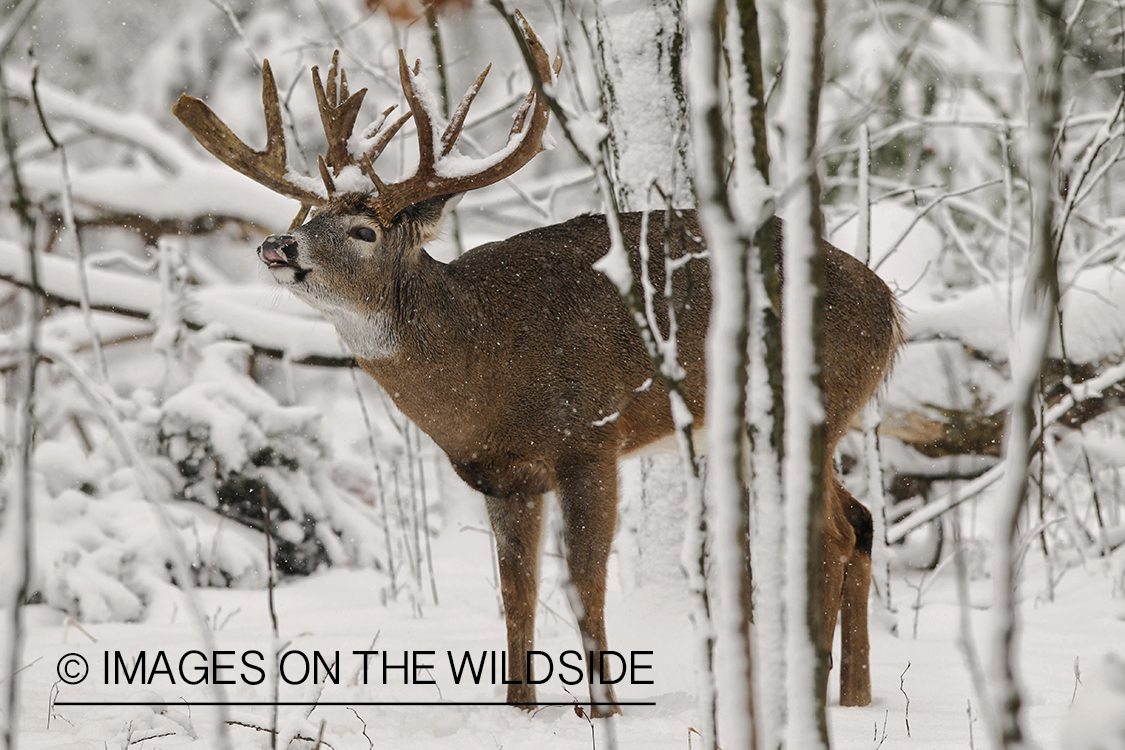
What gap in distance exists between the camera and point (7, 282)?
6.75 metres

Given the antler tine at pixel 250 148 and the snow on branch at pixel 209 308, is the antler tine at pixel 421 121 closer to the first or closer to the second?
the antler tine at pixel 250 148

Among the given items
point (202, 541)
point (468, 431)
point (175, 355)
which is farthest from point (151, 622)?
point (468, 431)

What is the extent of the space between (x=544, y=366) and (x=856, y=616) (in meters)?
1.38

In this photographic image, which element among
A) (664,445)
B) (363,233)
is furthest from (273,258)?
(664,445)

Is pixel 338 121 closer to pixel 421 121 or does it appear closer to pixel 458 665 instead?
pixel 421 121

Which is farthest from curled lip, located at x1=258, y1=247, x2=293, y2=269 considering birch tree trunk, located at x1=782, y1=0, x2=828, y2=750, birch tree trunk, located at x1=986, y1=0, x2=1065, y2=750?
birch tree trunk, located at x1=986, y1=0, x2=1065, y2=750

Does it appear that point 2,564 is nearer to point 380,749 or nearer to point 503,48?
point 380,749

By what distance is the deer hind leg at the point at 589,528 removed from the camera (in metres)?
3.23

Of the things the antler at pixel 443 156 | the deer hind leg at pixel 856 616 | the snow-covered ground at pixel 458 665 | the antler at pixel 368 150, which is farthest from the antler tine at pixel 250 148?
the deer hind leg at pixel 856 616

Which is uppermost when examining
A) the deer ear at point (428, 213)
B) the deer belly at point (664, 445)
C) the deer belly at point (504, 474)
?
the deer ear at point (428, 213)

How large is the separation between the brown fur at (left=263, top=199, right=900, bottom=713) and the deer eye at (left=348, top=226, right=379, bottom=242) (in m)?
0.02

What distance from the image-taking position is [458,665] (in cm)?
381

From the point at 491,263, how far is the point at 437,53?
70.1 inches

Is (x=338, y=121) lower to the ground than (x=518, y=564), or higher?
higher
